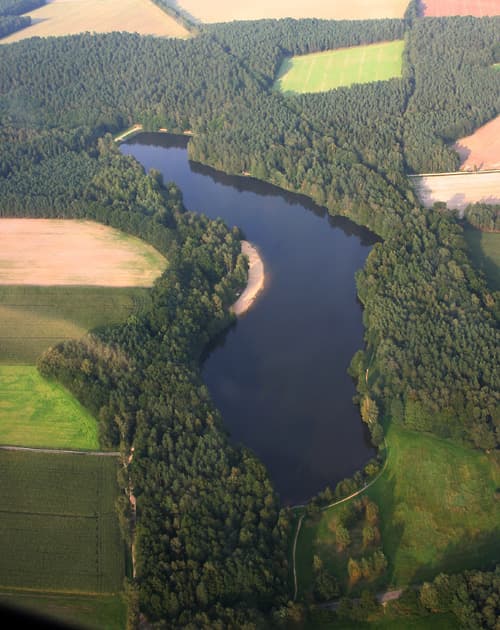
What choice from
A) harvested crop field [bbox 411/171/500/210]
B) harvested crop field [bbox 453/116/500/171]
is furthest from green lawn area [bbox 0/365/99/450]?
harvested crop field [bbox 453/116/500/171]

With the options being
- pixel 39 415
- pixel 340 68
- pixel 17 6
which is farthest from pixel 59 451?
pixel 17 6

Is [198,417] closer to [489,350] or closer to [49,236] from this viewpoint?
[489,350]

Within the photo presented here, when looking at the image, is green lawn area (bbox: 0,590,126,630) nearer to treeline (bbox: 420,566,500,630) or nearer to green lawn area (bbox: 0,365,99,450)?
green lawn area (bbox: 0,365,99,450)

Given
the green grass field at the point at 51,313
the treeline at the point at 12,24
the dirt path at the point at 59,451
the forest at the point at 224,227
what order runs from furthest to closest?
the treeline at the point at 12,24, the green grass field at the point at 51,313, the dirt path at the point at 59,451, the forest at the point at 224,227

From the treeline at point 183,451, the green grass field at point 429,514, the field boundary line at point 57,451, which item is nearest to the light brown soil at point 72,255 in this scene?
the treeline at point 183,451

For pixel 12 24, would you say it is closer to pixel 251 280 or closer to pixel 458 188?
pixel 251 280

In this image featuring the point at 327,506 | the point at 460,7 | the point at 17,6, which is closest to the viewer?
the point at 327,506

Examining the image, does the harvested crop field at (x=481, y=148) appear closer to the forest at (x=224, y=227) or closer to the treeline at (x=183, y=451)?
the forest at (x=224, y=227)
